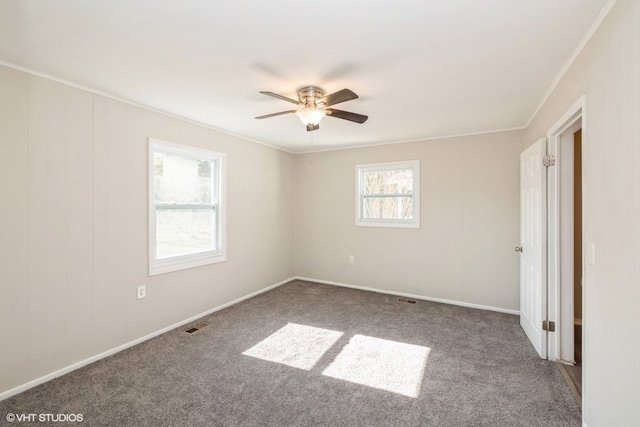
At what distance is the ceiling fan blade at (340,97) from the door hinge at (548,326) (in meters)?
2.57

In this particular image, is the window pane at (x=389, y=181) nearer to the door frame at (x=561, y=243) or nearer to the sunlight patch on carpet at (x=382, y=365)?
the door frame at (x=561, y=243)

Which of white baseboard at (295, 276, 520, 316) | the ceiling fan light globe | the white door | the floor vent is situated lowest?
the floor vent

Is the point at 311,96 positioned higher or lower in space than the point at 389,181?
higher

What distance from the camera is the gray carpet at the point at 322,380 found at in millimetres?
1955

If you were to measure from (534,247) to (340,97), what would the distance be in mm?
2341

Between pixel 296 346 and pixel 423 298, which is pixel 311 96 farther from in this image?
pixel 423 298

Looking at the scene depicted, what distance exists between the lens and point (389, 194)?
470cm

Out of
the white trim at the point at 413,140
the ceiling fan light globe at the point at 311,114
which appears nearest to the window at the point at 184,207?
the ceiling fan light globe at the point at 311,114

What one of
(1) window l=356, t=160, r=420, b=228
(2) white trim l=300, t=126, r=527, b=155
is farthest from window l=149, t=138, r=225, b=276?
(1) window l=356, t=160, r=420, b=228

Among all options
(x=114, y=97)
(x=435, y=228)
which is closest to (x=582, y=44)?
(x=435, y=228)

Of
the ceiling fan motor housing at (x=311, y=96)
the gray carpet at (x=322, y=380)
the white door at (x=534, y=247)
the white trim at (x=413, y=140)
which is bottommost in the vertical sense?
the gray carpet at (x=322, y=380)

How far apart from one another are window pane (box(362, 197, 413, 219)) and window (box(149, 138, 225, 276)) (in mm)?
2311

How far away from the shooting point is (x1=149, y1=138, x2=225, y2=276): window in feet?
10.6

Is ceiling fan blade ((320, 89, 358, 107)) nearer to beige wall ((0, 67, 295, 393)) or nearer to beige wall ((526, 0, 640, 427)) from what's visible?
beige wall ((526, 0, 640, 427))
